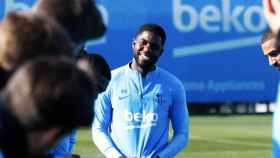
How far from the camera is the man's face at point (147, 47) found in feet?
22.2

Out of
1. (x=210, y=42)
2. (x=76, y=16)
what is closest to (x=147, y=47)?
(x=76, y=16)

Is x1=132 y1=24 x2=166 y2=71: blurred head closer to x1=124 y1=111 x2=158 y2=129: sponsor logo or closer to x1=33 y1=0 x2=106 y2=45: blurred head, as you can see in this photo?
x1=124 y1=111 x2=158 y2=129: sponsor logo

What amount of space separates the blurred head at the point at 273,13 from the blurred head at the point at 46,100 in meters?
0.87

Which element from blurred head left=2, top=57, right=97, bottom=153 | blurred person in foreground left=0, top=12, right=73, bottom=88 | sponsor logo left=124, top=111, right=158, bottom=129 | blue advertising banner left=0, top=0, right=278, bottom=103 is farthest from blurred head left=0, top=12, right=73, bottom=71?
blue advertising banner left=0, top=0, right=278, bottom=103

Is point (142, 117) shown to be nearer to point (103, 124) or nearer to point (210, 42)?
point (103, 124)

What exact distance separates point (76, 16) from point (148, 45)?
11.4 ft

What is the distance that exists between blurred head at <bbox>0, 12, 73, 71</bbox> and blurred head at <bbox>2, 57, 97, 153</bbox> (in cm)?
19

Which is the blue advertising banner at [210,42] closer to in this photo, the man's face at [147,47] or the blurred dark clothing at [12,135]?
the man's face at [147,47]

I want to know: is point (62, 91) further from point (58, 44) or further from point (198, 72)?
point (198, 72)

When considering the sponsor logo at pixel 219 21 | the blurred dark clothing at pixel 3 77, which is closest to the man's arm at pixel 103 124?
the blurred dark clothing at pixel 3 77

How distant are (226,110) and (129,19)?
5540 mm

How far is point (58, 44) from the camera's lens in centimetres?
287

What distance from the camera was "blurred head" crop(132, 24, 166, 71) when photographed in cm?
677

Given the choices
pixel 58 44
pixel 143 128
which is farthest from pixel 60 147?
pixel 58 44
